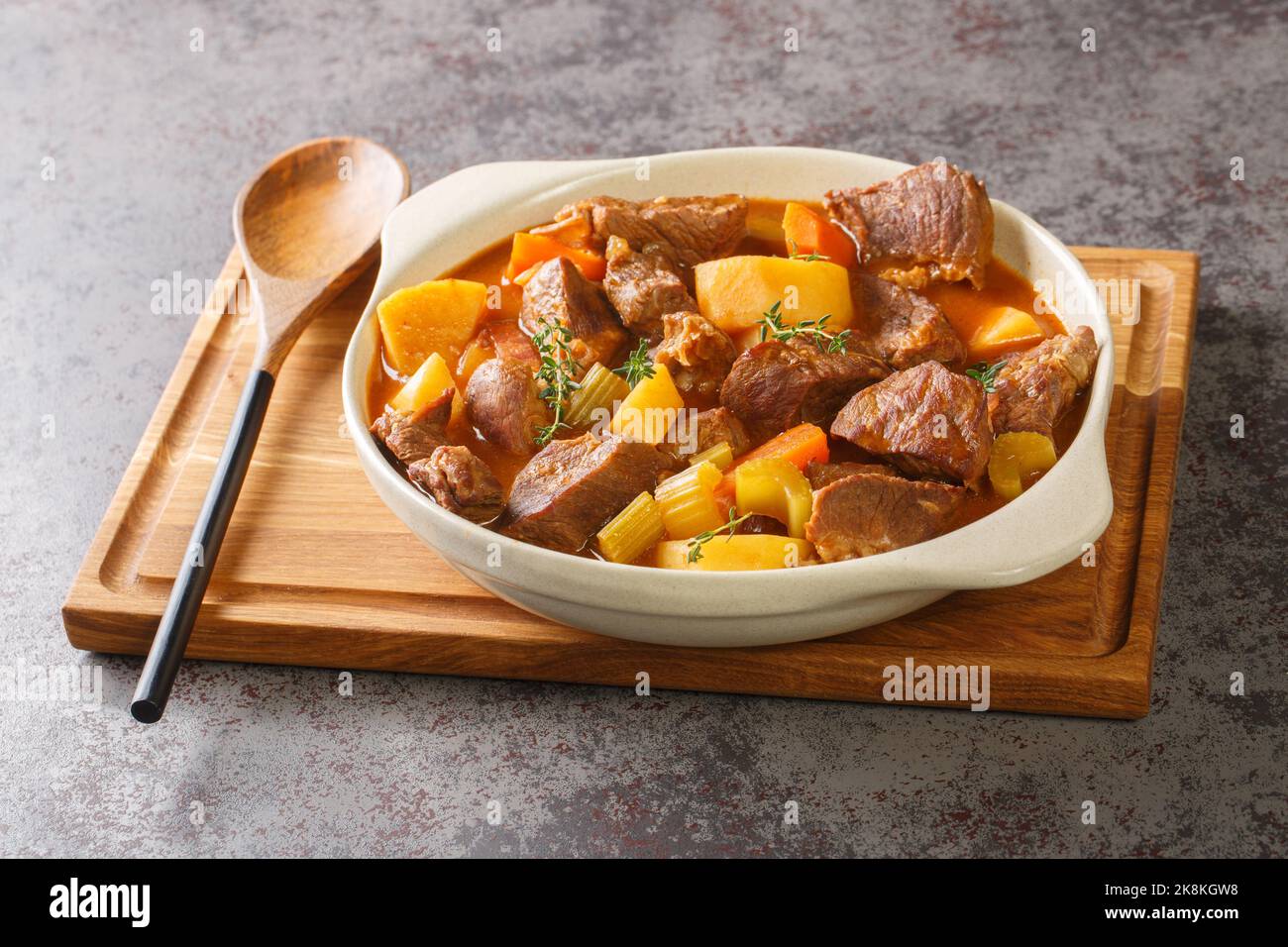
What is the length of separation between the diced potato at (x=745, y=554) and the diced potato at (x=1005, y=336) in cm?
84

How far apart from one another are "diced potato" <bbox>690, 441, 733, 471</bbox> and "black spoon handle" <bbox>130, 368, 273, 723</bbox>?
1055 millimetres

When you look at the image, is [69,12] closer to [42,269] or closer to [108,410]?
[42,269]

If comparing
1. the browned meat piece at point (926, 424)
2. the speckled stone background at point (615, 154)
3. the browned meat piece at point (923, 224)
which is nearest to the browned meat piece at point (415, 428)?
the speckled stone background at point (615, 154)

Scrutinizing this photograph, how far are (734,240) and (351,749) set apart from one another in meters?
1.61

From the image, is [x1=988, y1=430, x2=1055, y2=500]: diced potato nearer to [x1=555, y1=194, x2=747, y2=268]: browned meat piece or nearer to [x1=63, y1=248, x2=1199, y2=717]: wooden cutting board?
[x1=63, y1=248, x2=1199, y2=717]: wooden cutting board

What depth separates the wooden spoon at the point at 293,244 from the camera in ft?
11.3

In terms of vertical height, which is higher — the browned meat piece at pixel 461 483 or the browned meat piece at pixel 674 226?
the browned meat piece at pixel 674 226

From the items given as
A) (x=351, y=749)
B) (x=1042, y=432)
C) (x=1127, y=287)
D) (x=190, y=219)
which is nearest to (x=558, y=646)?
(x=351, y=749)

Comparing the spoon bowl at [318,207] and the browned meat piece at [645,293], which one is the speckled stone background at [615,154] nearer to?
the spoon bowl at [318,207]

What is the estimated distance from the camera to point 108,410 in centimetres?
407

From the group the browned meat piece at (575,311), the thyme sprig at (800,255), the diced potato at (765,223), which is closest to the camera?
the browned meat piece at (575,311)

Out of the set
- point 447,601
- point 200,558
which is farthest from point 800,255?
point 200,558

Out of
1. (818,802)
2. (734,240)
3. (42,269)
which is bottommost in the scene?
(818,802)

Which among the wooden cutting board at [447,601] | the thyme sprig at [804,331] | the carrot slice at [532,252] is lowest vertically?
the wooden cutting board at [447,601]
